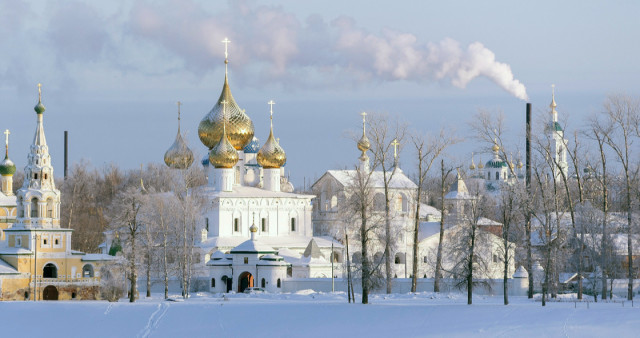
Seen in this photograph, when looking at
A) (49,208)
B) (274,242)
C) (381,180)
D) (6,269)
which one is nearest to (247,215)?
(274,242)

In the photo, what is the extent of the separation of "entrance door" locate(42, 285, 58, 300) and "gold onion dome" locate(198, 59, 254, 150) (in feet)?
55.5

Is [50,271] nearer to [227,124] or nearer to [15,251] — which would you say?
[15,251]

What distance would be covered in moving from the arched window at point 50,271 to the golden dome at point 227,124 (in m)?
15.7

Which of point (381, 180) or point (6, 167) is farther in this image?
point (381, 180)

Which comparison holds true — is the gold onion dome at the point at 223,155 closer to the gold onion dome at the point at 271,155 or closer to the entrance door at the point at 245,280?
the gold onion dome at the point at 271,155

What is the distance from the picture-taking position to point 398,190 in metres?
78.3

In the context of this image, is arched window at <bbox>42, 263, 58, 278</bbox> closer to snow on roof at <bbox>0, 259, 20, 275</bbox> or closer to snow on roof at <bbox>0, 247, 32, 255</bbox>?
snow on roof at <bbox>0, 247, 32, 255</bbox>

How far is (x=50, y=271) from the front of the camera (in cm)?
6150

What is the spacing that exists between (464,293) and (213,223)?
65.4ft

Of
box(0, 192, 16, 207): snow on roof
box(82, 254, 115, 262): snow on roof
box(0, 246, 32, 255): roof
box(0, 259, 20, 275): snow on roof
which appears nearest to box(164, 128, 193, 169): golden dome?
box(0, 192, 16, 207): snow on roof

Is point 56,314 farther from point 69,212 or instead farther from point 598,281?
point 69,212

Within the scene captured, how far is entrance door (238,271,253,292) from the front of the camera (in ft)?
Result: 212

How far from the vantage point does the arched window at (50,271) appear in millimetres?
61125

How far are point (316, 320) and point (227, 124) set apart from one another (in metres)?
33.5
